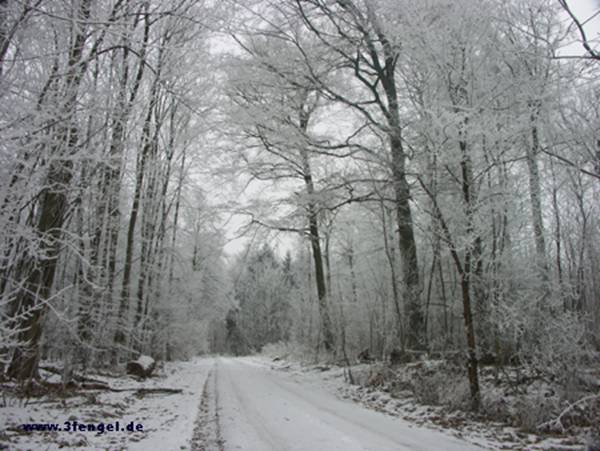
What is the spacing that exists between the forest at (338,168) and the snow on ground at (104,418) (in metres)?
0.83

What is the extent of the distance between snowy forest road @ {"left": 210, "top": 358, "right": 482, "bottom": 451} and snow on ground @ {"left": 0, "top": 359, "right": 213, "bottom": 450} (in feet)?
1.99

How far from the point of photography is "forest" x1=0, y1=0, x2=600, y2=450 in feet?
14.5

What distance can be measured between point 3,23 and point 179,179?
50.4ft

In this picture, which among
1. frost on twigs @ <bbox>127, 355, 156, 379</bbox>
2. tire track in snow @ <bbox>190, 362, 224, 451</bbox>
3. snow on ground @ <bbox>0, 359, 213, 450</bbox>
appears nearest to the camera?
snow on ground @ <bbox>0, 359, 213, 450</bbox>

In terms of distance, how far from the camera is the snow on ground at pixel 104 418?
438 centimetres

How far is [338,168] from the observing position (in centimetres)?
1291

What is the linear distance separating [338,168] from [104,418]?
934 centimetres

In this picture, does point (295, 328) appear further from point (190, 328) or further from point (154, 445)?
point (154, 445)

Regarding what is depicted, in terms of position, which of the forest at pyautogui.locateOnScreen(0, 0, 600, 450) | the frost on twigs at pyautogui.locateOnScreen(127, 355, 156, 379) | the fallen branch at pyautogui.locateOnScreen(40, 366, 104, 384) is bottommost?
the frost on twigs at pyautogui.locateOnScreen(127, 355, 156, 379)

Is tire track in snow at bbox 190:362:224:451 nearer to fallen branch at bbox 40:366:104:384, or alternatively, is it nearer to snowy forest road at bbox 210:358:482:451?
snowy forest road at bbox 210:358:482:451

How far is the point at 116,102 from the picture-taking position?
4543 millimetres

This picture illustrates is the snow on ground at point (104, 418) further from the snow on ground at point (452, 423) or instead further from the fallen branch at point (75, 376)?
the snow on ground at point (452, 423)

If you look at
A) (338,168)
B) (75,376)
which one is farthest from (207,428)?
(338,168)

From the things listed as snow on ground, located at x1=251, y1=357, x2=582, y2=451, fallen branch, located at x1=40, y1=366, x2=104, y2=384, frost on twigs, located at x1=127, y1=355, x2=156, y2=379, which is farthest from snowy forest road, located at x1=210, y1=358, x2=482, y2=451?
frost on twigs, located at x1=127, y1=355, x2=156, y2=379
